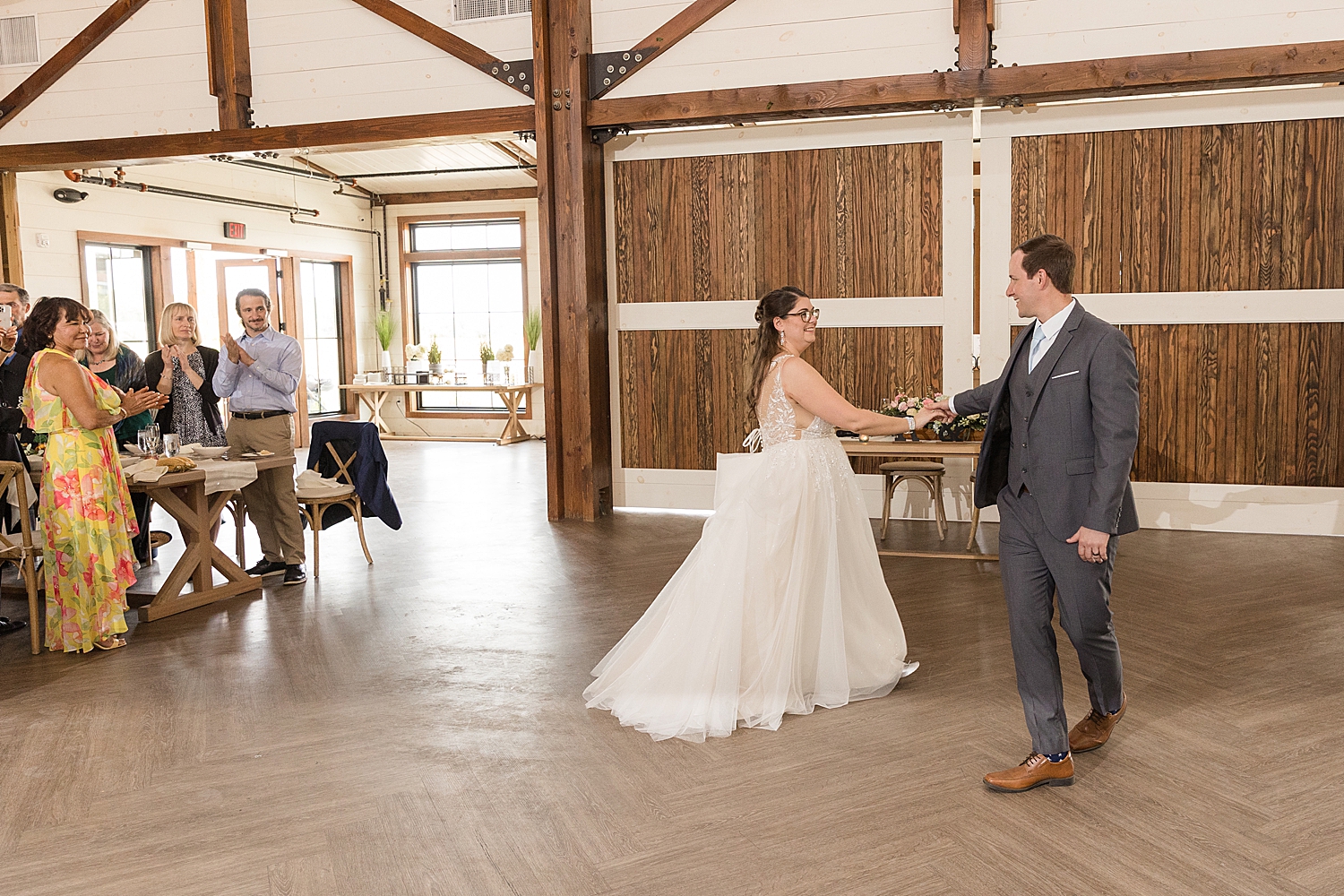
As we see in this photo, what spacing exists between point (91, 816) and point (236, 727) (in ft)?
2.30

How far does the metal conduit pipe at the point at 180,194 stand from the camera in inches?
401

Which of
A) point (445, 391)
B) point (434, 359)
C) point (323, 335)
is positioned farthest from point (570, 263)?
point (323, 335)

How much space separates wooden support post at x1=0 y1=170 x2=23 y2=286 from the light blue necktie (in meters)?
9.08

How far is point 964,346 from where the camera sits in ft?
25.0

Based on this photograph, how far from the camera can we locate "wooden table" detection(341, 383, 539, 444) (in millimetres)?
13688

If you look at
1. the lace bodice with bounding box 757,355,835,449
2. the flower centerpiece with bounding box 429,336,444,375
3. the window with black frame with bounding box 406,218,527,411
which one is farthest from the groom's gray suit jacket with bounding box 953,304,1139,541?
the flower centerpiece with bounding box 429,336,444,375

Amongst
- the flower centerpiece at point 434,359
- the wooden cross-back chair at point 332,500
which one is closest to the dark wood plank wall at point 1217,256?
the wooden cross-back chair at point 332,500

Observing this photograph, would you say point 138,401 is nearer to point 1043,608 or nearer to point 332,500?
point 332,500

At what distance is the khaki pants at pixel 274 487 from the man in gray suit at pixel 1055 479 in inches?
165

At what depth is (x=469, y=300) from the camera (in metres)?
14.6

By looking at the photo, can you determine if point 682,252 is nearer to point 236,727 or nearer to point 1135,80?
point 1135,80

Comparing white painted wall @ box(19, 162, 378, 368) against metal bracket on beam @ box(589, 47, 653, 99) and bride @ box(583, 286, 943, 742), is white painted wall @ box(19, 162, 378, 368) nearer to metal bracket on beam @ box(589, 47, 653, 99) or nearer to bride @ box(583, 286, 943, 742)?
metal bracket on beam @ box(589, 47, 653, 99)

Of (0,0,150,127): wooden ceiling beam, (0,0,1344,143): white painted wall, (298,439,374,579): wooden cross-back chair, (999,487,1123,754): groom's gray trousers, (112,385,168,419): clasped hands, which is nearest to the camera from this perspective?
(999,487,1123,754): groom's gray trousers

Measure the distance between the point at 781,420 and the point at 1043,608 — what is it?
128 centimetres
